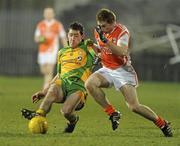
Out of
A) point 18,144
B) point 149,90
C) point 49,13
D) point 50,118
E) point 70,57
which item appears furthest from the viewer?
point 149,90

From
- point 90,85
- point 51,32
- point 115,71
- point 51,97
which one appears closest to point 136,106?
point 115,71

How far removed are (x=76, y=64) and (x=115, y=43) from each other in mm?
842

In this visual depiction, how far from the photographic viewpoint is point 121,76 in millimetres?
12016

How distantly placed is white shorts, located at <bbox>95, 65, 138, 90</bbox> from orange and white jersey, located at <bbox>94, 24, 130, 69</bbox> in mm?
77

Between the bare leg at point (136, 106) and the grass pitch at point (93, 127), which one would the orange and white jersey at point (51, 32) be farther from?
the bare leg at point (136, 106)

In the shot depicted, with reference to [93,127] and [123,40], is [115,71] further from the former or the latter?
[93,127]

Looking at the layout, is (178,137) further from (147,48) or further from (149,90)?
(147,48)

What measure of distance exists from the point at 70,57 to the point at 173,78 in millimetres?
16599

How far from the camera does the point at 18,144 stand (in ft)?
34.4

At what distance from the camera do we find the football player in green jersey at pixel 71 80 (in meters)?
12.0

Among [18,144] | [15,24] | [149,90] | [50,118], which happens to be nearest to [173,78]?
[149,90]

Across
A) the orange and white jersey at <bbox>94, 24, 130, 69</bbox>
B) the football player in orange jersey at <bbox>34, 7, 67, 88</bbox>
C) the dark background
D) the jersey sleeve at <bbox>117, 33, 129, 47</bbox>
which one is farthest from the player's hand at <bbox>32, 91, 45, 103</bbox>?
the dark background

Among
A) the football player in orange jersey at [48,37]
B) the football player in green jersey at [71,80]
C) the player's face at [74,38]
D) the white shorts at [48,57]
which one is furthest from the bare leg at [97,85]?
the white shorts at [48,57]

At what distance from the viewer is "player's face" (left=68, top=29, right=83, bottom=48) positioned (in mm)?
12391
